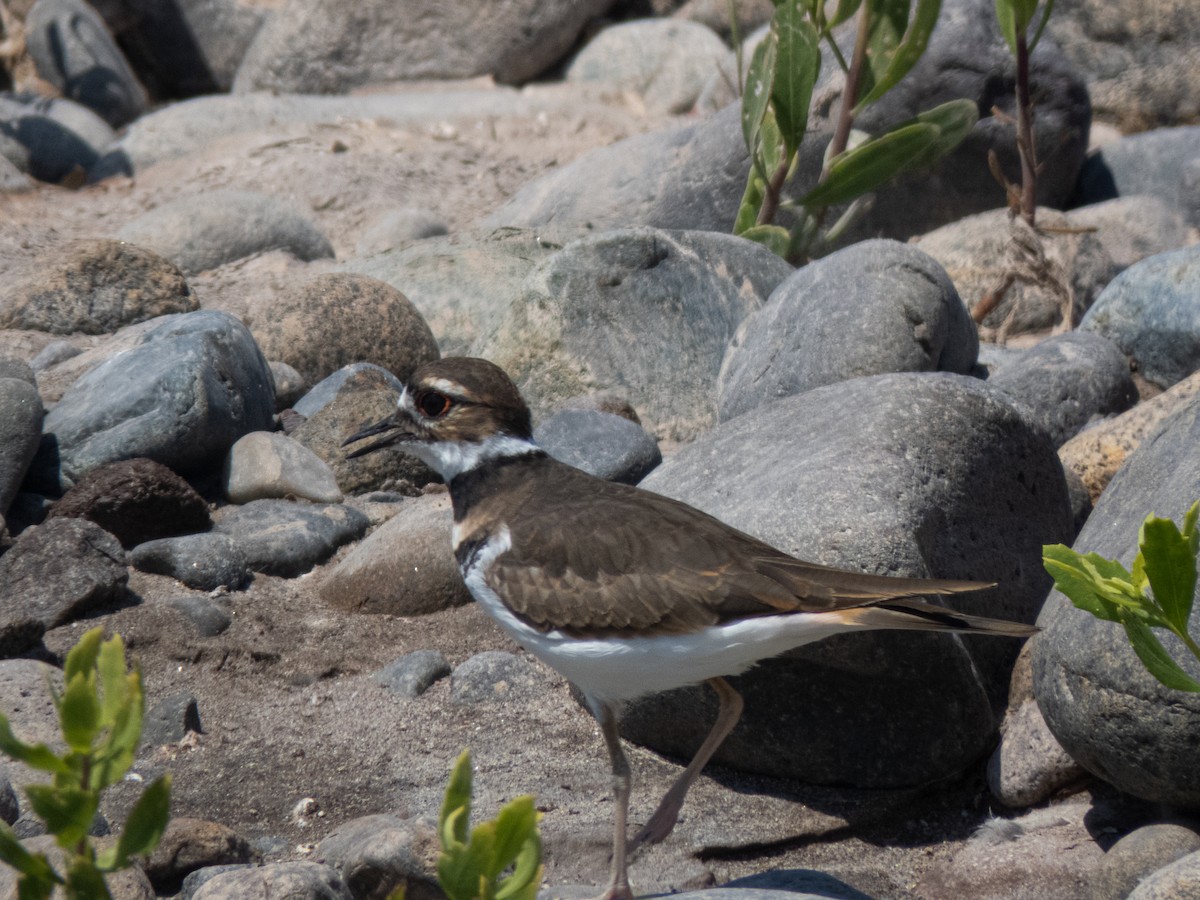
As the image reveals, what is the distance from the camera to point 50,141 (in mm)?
12281

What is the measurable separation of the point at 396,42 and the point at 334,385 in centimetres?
838

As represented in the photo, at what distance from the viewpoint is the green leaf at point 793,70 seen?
25.6 ft

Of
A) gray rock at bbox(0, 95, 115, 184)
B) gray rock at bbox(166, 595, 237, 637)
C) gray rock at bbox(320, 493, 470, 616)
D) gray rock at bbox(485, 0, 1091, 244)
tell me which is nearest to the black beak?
gray rock at bbox(320, 493, 470, 616)

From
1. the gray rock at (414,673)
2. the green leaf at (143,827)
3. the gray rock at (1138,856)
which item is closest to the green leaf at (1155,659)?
the gray rock at (1138,856)

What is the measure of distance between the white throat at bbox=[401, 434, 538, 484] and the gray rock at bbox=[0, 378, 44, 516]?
8.79 feet

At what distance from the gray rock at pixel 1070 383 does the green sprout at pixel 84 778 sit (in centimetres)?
528

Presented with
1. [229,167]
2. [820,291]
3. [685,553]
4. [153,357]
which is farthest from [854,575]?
[229,167]

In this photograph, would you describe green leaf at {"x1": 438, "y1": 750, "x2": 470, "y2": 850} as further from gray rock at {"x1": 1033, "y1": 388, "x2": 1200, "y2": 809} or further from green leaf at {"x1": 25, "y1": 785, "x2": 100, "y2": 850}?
gray rock at {"x1": 1033, "y1": 388, "x2": 1200, "y2": 809}

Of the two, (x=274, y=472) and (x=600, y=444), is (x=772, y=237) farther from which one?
(x=274, y=472)

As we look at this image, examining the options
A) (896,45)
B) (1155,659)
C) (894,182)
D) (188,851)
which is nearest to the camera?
(1155,659)

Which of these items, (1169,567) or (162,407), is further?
(162,407)

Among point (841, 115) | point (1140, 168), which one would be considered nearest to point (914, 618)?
point (841, 115)

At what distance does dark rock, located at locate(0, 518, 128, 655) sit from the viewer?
218 inches

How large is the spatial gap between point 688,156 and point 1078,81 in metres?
3.14
